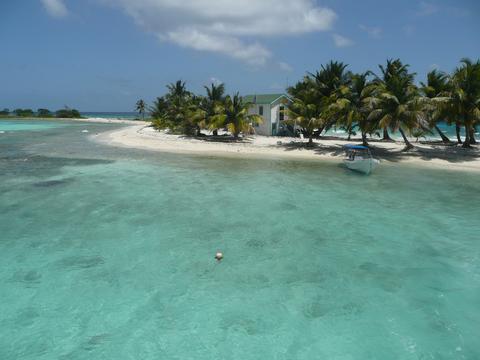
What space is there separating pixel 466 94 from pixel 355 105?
29.0 feet

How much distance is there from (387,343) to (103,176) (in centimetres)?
1967

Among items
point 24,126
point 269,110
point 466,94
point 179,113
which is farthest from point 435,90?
point 24,126

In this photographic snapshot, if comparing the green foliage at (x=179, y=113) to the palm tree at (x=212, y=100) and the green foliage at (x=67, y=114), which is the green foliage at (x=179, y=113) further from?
the green foliage at (x=67, y=114)

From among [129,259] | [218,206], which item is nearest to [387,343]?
[129,259]

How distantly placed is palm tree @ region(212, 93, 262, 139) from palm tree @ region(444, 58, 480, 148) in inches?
731

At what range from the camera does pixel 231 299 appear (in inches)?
324

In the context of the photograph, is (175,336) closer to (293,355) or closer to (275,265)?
(293,355)

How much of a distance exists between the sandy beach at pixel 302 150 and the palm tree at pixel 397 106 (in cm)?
318

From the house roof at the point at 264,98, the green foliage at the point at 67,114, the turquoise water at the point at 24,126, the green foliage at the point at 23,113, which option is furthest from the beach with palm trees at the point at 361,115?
the green foliage at the point at 23,113

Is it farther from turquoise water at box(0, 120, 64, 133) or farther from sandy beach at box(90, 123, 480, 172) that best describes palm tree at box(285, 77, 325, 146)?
turquoise water at box(0, 120, 64, 133)

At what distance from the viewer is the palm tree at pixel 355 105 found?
30.2 meters

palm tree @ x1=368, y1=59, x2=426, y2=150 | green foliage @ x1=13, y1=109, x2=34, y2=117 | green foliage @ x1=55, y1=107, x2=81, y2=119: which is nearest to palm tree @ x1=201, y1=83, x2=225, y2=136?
palm tree @ x1=368, y1=59, x2=426, y2=150

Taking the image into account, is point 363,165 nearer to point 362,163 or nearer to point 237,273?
point 362,163

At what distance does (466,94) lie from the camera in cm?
2856
